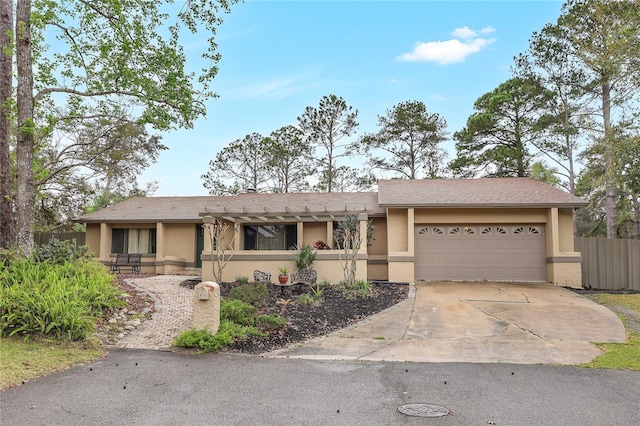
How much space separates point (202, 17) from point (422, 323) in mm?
9889

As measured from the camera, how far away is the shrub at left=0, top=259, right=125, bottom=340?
24.1 ft

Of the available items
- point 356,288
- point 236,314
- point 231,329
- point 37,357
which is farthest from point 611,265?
point 37,357

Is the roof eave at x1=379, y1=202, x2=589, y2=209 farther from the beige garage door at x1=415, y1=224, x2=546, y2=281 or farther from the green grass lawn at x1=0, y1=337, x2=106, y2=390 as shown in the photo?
the green grass lawn at x1=0, y1=337, x2=106, y2=390

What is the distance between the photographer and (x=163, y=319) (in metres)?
9.44

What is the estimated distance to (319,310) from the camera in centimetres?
1057

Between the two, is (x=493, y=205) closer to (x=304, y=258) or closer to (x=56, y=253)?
(x=304, y=258)

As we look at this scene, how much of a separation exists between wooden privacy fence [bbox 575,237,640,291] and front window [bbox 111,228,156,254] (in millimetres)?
Answer: 17064

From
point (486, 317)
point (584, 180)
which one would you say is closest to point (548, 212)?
point (486, 317)

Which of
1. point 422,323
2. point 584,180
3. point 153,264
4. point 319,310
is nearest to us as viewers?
point 422,323

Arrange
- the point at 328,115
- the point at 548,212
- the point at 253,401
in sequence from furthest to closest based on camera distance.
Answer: the point at 328,115
the point at 548,212
the point at 253,401

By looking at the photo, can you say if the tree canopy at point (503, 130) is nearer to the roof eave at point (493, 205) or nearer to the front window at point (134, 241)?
the roof eave at point (493, 205)

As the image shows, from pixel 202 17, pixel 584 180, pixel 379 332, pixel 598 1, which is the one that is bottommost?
pixel 379 332

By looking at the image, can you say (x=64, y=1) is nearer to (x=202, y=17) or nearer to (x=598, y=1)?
(x=202, y=17)

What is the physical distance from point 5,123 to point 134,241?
32.8 ft
